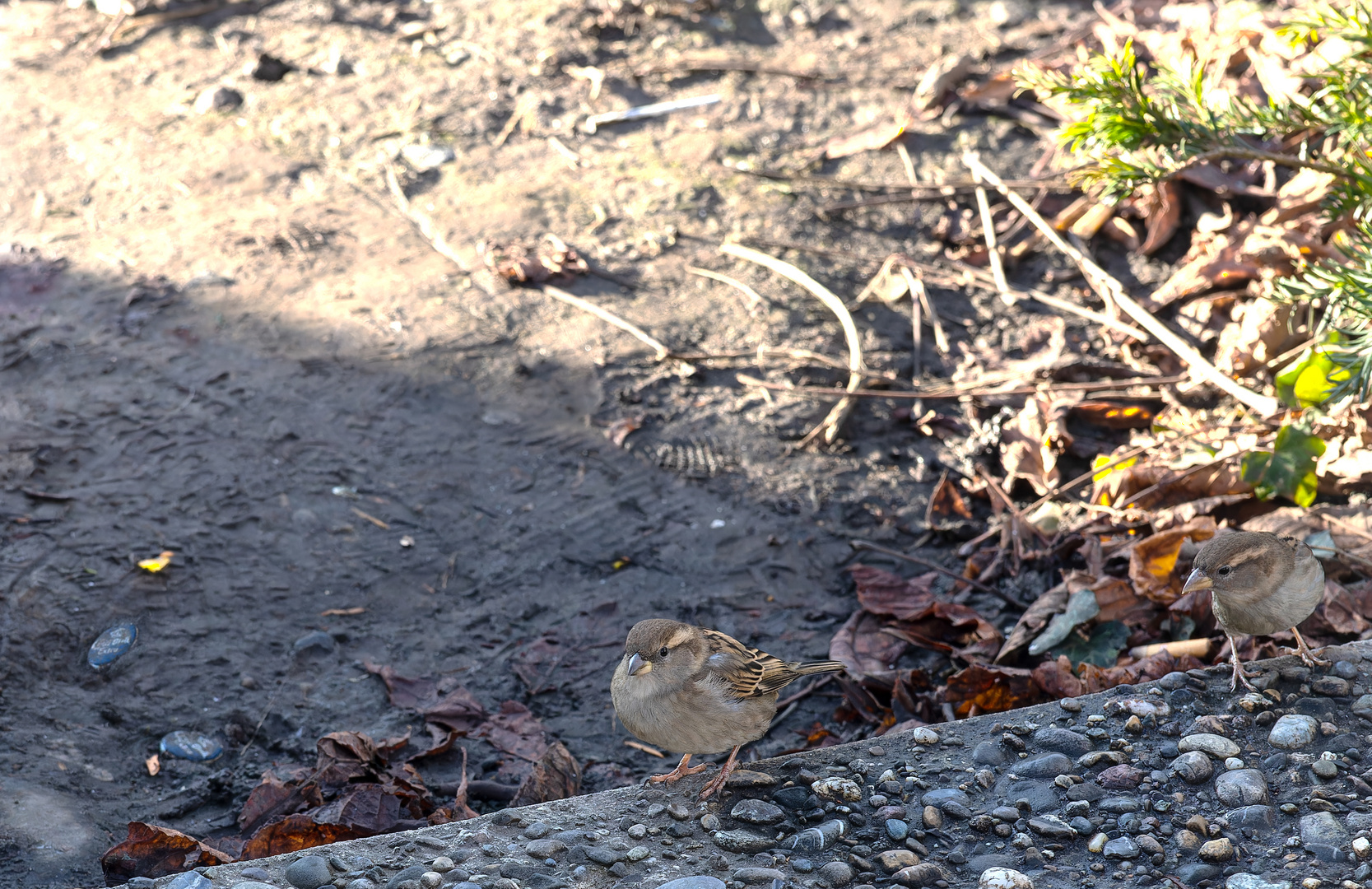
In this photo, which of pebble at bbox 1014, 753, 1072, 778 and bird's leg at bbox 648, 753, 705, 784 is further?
bird's leg at bbox 648, 753, 705, 784

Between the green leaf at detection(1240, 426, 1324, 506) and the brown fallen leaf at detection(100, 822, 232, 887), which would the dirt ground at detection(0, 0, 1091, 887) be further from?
the green leaf at detection(1240, 426, 1324, 506)

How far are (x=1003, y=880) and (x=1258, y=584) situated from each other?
137cm

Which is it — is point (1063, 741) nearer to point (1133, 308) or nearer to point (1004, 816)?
point (1004, 816)

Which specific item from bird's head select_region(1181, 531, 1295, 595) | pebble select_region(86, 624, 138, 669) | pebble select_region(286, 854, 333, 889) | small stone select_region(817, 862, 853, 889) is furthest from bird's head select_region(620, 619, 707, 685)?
pebble select_region(86, 624, 138, 669)

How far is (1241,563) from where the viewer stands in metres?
3.34

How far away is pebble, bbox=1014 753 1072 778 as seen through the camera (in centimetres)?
305

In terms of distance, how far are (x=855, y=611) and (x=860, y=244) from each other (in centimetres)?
308

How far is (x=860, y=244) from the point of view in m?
6.86

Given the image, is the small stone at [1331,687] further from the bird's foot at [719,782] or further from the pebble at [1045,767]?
the bird's foot at [719,782]

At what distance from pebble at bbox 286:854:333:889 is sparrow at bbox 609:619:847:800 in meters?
0.93

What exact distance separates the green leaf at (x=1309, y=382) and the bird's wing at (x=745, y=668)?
7.46ft

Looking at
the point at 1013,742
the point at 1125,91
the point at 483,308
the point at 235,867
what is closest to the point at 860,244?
the point at 483,308

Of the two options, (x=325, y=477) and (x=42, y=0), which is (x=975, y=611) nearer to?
(x=325, y=477)

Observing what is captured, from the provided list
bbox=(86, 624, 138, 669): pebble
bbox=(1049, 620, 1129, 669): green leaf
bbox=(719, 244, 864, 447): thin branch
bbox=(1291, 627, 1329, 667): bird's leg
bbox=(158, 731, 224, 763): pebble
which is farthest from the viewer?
bbox=(719, 244, 864, 447): thin branch
